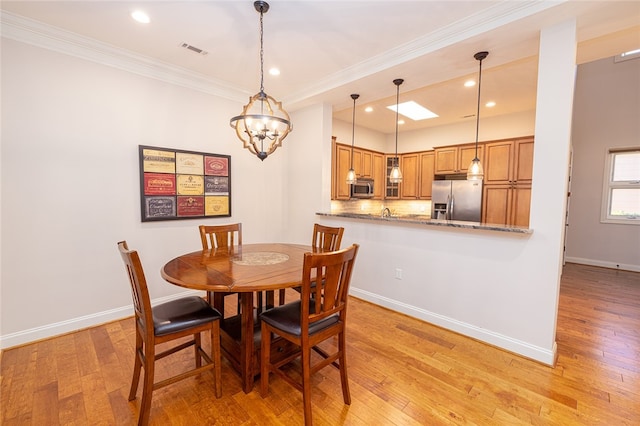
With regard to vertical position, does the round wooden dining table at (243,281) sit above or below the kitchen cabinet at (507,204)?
below

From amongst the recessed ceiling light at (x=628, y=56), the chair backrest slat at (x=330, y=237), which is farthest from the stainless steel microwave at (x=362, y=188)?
the recessed ceiling light at (x=628, y=56)

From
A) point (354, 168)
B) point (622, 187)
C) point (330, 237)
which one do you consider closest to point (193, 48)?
point (330, 237)

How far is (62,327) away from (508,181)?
624 cm

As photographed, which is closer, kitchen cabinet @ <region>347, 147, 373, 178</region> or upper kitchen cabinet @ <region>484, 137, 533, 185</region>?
upper kitchen cabinet @ <region>484, 137, 533, 185</region>

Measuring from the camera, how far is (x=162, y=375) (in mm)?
2088

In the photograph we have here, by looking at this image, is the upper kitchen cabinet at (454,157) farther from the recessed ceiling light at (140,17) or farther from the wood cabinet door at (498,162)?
the recessed ceiling light at (140,17)

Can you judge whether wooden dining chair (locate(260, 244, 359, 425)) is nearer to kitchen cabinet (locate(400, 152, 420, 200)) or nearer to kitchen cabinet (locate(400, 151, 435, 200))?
kitchen cabinet (locate(400, 151, 435, 200))

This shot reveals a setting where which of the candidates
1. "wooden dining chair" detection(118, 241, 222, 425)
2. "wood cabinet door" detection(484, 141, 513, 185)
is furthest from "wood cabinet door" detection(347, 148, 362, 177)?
"wooden dining chair" detection(118, 241, 222, 425)

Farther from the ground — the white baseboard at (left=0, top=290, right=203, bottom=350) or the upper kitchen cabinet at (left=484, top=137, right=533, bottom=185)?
the upper kitchen cabinet at (left=484, top=137, right=533, bottom=185)

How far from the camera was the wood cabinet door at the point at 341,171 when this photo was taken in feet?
16.5

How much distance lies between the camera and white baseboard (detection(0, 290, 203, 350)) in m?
2.44

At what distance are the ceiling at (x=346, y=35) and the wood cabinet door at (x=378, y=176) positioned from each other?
2.43 metres

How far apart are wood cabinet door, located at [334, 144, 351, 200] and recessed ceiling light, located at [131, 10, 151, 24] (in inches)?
127

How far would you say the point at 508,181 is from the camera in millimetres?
4711
